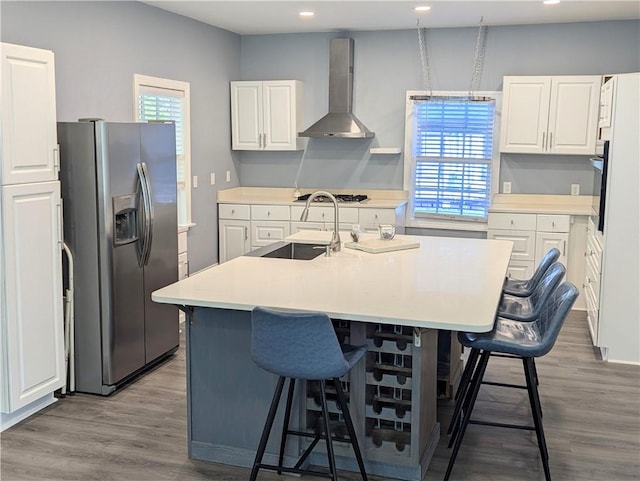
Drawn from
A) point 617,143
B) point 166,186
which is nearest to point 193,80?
point 166,186

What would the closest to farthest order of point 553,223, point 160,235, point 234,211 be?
point 160,235
point 553,223
point 234,211

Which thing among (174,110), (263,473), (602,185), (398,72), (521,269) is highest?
(398,72)

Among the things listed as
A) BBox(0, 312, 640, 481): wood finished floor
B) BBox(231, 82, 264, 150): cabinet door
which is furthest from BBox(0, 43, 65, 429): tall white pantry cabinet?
BBox(231, 82, 264, 150): cabinet door

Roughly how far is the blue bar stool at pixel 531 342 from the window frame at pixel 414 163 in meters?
3.41

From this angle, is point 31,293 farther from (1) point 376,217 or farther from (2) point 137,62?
(1) point 376,217

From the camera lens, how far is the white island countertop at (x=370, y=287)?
2709 millimetres

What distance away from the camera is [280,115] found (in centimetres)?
683

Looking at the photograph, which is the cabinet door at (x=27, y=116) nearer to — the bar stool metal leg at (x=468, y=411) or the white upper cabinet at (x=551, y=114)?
the bar stool metal leg at (x=468, y=411)

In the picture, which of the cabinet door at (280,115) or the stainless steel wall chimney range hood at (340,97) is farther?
the cabinet door at (280,115)

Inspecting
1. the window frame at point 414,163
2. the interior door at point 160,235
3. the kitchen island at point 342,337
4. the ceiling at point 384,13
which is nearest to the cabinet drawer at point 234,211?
the window frame at point 414,163

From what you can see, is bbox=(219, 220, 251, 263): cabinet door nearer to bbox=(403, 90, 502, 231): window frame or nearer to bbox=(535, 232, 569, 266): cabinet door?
bbox=(403, 90, 502, 231): window frame

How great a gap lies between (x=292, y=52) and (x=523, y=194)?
2.73 metres

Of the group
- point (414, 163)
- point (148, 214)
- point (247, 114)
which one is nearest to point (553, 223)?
point (414, 163)

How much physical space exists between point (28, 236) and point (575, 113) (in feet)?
15.2
